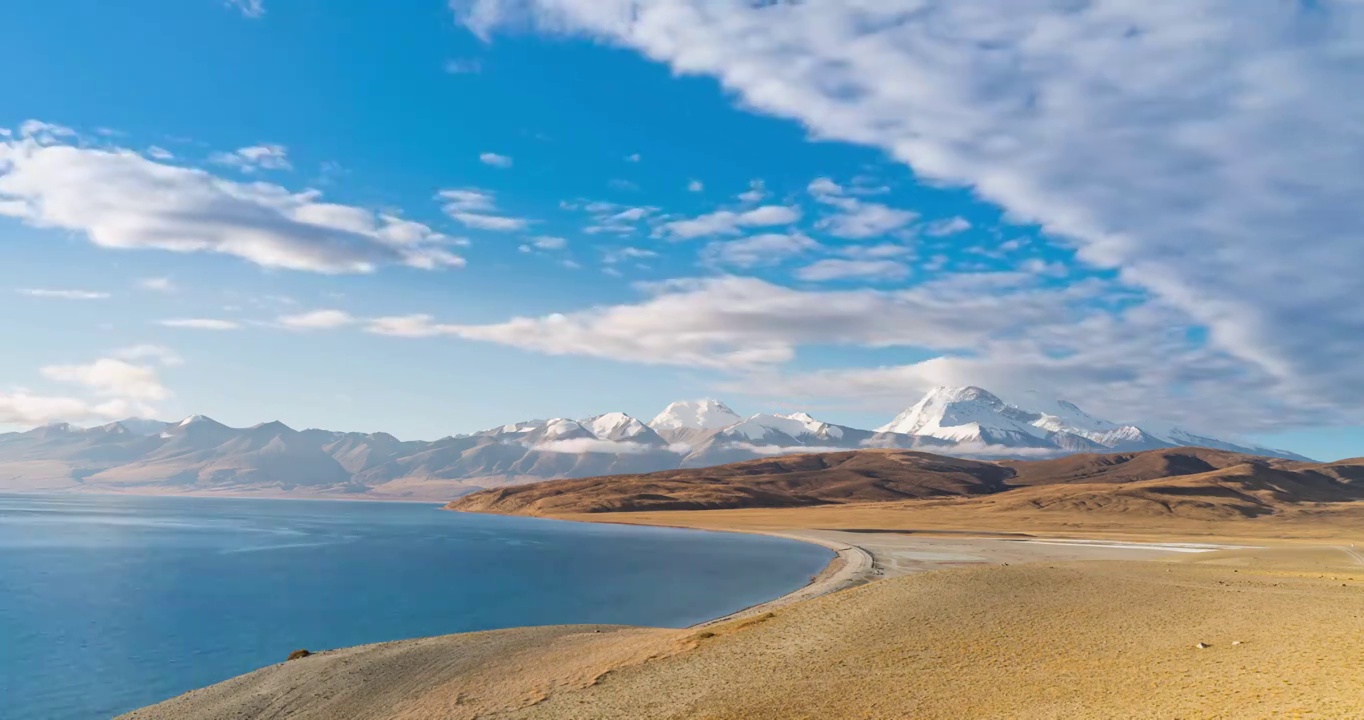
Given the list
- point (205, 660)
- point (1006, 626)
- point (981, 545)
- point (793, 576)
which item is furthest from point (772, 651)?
point (981, 545)

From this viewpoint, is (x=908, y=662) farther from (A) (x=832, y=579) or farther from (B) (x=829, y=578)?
(B) (x=829, y=578)

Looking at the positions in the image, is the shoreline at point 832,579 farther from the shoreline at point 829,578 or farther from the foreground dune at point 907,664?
the foreground dune at point 907,664

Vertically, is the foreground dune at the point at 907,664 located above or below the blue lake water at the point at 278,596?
above

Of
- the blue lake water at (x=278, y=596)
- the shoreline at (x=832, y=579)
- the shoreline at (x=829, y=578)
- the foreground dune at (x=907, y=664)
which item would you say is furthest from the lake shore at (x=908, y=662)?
the blue lake water at (x=278, y=596)

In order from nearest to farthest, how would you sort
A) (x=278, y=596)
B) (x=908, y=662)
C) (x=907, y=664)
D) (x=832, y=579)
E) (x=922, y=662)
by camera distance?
(x=907, y=664) → (x=922, y=662) → (x=908, y=662) → (x=278, y=596) → (x=832, y=579)

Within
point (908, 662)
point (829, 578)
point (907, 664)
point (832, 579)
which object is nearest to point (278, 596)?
point (832, 579)

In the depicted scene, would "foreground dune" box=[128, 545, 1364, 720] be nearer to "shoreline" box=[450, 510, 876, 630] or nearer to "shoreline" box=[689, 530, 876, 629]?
"shoreline" box=[450, 510, 876, 630]

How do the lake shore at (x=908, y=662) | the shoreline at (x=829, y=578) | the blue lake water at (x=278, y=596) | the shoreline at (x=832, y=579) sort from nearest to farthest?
1. the lake shore at (x=908, y=662)
2. the blue lake water at (x=278, y=596)
3. the shoreline at (x=832, y=579)
4. the shoreline at (x=829, y=578)

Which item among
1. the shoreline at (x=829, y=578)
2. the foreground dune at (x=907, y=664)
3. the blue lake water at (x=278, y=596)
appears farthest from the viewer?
the shoreline at (x=829, y=578)
